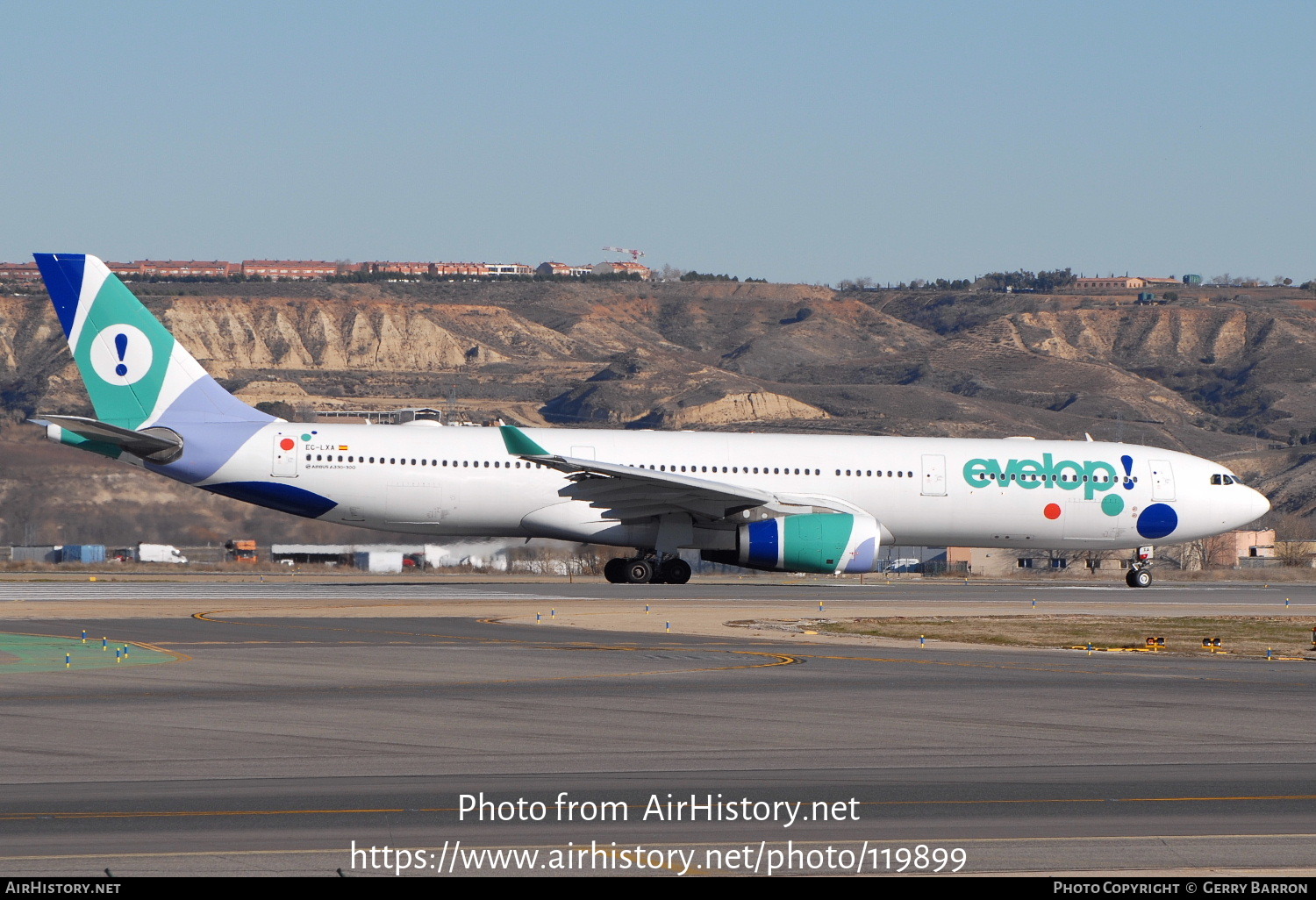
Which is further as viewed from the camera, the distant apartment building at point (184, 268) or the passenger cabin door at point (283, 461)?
the distant apartment building at point (184, 268)

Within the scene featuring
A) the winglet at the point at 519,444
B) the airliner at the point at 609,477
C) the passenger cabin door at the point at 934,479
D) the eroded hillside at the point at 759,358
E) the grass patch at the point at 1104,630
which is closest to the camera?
the grass patch at the point at 1104,630

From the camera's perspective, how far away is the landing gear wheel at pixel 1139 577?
38.0m

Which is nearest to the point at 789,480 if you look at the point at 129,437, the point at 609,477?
the point at 609,477

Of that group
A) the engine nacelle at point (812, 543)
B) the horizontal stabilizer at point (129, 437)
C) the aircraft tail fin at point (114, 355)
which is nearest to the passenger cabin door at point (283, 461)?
the aircraft tail fin at point (114, 355)

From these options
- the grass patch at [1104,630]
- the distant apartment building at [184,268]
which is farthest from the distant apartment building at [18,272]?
the grass patch at [1104,630]

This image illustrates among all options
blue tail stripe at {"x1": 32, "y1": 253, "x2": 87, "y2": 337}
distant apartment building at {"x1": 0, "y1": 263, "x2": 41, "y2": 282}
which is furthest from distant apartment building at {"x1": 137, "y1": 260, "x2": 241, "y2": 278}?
blue tail stripe at {"x1": 32, "y1": 253, "x2": 87, "y2": 337}

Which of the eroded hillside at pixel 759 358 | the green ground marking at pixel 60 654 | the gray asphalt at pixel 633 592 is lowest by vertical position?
the green ground marking at pixel 60 654

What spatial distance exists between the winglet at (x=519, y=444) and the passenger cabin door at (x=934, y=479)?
31.1ft

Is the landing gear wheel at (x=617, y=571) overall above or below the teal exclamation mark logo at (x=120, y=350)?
below

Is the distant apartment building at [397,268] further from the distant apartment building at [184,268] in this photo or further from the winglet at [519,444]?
the winglet at [519,444]

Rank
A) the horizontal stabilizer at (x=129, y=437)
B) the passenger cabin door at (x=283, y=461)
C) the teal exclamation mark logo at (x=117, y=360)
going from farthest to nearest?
the passenger cabin door at (x=283, y=461) < the teal exclamation mark logo at (x=117, y=360) < the horizontal stabilizer at (x=129, y=437)

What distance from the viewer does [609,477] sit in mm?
33438

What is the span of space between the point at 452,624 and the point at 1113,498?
1931cm

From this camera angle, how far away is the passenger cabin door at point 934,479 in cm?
3591
